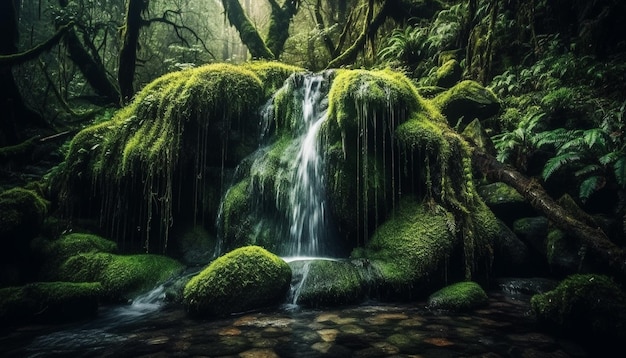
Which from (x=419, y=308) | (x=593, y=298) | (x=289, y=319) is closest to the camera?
(x=593, y=298)

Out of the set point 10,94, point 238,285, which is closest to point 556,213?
point 238,285

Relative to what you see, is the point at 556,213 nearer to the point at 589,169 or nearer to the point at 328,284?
the point at 589,169

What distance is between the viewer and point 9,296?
14.8 feet

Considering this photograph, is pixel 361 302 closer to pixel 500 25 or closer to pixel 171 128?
pixel 171 128

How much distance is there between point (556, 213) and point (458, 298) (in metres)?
2.44

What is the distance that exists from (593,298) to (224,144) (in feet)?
21.4

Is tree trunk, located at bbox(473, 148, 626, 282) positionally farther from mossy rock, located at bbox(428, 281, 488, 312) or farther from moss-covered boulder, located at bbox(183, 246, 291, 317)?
moss-covered boulder, located at bbox(183, 246, 291, 317)

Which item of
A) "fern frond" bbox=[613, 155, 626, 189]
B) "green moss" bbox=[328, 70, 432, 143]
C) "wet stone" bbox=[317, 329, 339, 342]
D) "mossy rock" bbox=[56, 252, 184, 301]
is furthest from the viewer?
"green moss" bbox=[328, 70, 432, 143]

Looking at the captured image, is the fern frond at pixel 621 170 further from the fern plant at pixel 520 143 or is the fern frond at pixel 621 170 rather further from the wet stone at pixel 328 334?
the wet stone at pixel 328 334

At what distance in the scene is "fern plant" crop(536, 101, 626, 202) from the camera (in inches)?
228

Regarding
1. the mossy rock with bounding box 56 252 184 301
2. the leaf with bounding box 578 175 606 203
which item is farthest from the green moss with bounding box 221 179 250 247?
the leaf with bounding box 578 175 606 203

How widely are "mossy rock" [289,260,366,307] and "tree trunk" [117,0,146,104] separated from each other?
8595mm

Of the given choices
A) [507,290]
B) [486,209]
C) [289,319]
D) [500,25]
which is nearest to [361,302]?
[289,319]

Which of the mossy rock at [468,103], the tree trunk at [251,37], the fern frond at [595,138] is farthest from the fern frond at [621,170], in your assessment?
the tree trunk at [251,37]
